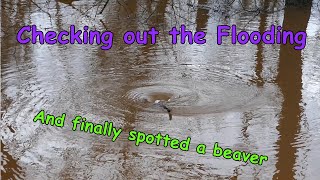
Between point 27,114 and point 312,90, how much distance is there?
3598 mm

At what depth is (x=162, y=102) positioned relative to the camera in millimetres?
6160

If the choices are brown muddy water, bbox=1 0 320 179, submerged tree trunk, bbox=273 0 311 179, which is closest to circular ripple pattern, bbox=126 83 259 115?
brown muddy water, bbox=1 0 320 179

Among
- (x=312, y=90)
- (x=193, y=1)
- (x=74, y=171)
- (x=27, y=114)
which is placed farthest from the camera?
(x=193, y=1)

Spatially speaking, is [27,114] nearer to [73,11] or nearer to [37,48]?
[37,48]

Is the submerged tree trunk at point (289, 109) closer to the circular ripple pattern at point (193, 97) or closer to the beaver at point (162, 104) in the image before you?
the circular ripple pattern at point (193, 97)

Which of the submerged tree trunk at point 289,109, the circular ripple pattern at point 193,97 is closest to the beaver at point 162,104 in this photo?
the circular ripple pattern at point 193,97

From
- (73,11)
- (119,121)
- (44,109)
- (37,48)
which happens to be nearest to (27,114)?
(44,109)

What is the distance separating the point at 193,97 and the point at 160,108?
56cm

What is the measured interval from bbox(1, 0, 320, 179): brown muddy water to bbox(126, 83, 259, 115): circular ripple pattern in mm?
12

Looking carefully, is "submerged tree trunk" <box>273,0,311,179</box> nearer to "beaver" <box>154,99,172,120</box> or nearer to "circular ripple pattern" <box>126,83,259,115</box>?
"circular ripple pattern" <box>126,83,259,115</box>

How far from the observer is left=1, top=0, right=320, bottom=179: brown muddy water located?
475cm

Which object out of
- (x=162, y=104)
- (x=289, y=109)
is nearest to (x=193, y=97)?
(x=162, y=104)

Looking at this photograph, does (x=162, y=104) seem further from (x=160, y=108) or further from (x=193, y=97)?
Answer: (x=193, y=97)

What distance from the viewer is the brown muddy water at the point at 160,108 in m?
4.75
